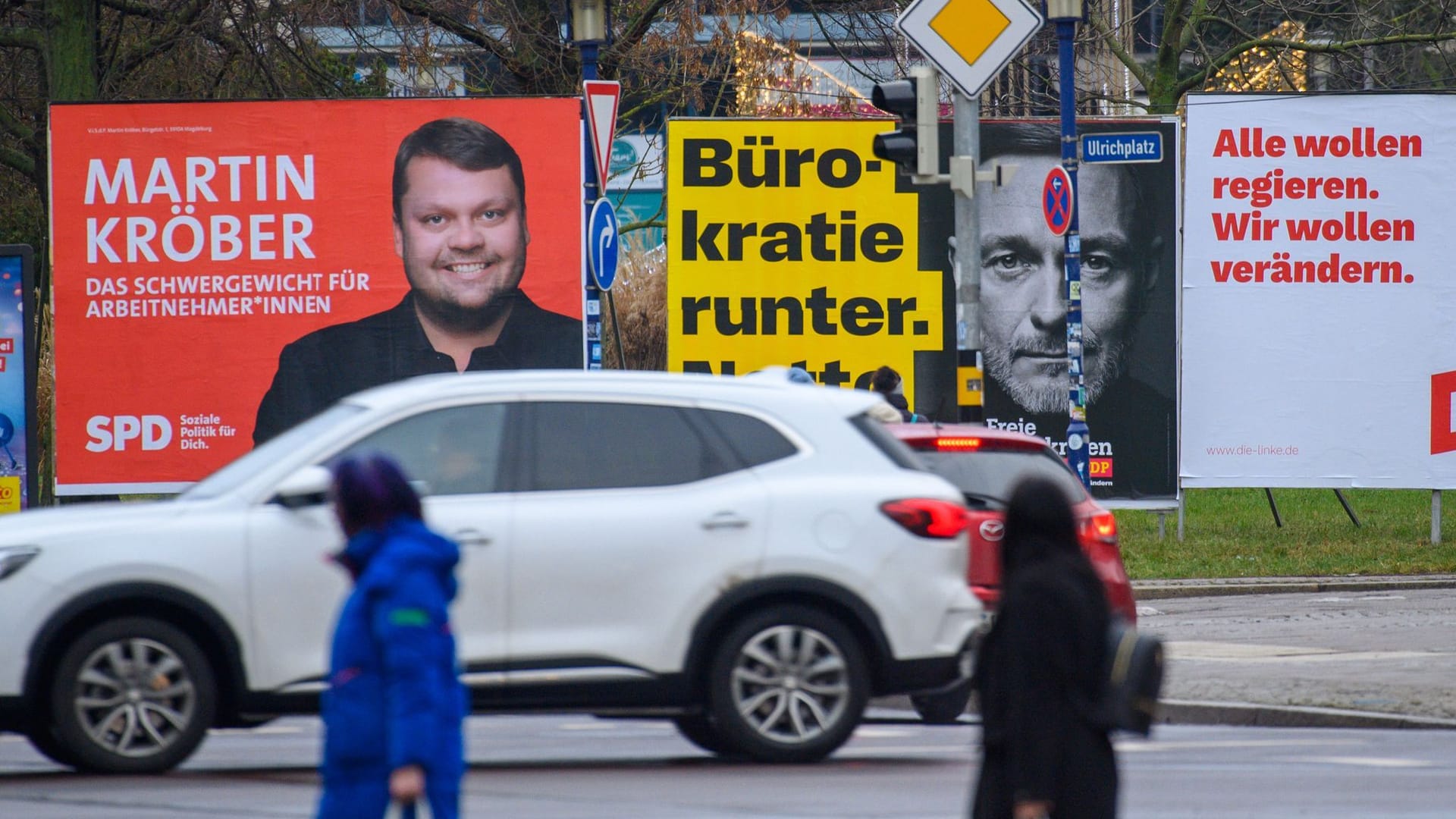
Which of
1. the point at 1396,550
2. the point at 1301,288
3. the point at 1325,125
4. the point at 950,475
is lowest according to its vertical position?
the point at 1396,550

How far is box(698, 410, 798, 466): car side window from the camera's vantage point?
880cm

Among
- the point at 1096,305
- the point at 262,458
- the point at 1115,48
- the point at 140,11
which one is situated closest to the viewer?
the point at 262,458

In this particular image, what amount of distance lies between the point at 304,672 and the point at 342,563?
3539 mm


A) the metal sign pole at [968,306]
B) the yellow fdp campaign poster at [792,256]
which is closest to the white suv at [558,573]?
the metal sign pole at [968,306]

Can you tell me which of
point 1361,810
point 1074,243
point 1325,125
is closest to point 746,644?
point 1361,810

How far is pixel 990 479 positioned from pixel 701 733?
7.02 feet

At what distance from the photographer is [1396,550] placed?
69.5 ft

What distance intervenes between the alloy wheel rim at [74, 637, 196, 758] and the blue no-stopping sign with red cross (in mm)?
9893

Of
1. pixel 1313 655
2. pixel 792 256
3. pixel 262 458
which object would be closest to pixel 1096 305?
pixel 792 256

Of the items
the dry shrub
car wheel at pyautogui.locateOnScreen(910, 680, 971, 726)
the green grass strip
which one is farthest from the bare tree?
car wheel at pyautogui.locateOnScreen(910, 680, 971, 726)

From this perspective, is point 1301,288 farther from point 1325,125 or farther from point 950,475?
point 950,475

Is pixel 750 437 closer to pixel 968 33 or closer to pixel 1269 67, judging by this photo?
pixel 968 33

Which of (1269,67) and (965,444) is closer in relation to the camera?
(965,444)

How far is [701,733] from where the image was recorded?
962cm
